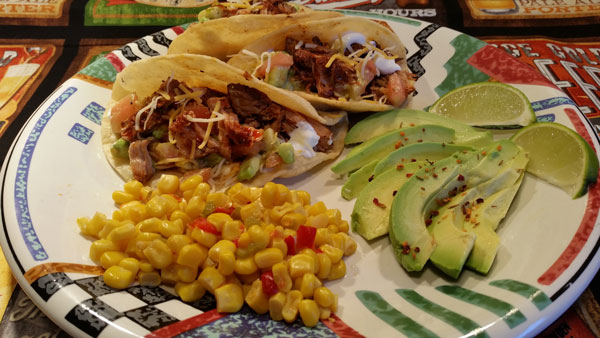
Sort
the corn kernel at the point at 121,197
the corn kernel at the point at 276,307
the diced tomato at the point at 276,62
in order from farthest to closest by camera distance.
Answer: the diced tomato at the point at 276,62 < the corn kernel at the point at 121,197 < the corn kernel at the point at 276,307

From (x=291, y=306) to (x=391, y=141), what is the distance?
1.39 metres

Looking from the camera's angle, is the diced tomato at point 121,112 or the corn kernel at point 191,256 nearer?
the corn kernel at point 191,256

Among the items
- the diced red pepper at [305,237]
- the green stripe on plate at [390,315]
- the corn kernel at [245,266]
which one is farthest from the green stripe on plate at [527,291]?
the corn kernel at [245,266]

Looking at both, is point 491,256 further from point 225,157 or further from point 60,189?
point 60,189

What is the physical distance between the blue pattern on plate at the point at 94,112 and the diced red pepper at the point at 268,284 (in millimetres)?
1853

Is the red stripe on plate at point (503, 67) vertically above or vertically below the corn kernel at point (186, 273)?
above

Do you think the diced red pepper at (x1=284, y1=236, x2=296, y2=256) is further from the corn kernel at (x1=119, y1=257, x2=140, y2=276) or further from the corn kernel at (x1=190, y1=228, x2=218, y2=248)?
the corn kernel at (x1=119, y1=257, x2=140, y2=276)

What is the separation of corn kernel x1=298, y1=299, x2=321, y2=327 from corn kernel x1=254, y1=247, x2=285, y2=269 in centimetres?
23

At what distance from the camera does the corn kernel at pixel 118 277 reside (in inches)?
90.5

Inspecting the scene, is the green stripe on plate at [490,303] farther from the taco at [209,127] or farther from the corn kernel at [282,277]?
the taco at [209,127]

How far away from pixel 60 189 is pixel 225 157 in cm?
98

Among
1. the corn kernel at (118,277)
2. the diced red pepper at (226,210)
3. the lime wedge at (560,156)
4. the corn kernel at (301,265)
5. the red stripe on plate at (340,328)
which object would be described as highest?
the lime wedge at (560,156)

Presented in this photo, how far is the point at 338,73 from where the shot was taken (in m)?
3.50

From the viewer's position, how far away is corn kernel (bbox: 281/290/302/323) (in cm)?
218
